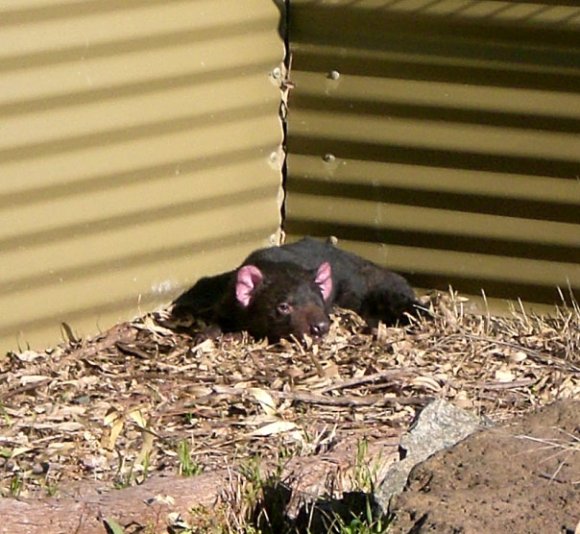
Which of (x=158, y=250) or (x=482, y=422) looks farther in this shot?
(x=158, y=250)

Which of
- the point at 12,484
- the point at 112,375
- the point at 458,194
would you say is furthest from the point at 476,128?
the point at 12,484

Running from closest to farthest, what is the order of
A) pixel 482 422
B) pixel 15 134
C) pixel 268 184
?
pixel 482 422
pixel 15 134
pixel 268 184

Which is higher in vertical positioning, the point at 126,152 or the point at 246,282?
the point at 126,152

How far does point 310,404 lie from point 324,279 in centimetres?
115

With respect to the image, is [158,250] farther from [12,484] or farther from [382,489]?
[382,489]

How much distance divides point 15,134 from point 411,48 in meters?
1.75

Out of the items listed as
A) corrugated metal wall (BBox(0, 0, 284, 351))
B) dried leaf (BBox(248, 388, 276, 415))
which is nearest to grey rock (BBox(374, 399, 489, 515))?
dried leaf (BBox(248, 388, 276, 415))

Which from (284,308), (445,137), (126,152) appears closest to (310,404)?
(284,308)

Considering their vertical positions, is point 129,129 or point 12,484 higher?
point 129,129

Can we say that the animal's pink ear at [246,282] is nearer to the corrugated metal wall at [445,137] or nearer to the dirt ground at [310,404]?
the dirt ground at [310,404]

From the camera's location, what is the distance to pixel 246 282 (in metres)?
6.59

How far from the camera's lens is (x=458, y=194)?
6.70 m

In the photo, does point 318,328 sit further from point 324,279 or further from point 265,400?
point 265,400

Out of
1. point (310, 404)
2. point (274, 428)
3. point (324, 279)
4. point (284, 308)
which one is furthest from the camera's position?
point (324, 279)
